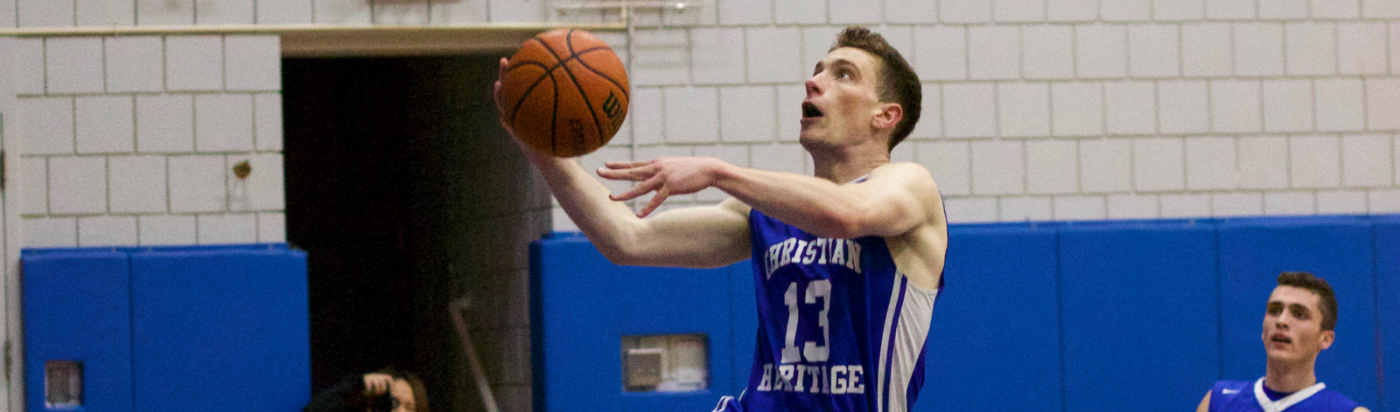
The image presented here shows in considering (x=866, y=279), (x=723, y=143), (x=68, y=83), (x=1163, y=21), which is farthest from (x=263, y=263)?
(x=1163, y=21)

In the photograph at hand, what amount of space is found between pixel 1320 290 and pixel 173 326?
4.29m

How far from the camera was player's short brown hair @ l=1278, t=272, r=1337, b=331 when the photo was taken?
4371 millimetres

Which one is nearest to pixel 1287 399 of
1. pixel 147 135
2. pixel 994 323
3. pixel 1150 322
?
pixel 1150 322

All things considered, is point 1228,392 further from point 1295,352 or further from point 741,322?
point 741,322

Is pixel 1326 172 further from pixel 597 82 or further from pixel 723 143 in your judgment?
pixel 597 82

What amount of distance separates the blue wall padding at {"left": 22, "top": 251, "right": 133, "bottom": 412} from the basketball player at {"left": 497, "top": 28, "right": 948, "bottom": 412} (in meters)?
2.79

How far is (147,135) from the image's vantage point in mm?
4855

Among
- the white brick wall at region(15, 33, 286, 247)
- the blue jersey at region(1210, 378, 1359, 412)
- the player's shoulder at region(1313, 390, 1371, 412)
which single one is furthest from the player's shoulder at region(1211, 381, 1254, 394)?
the white brick wall at region(15, 33, 286, 247)

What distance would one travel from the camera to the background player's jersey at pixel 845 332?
2641 millimetres

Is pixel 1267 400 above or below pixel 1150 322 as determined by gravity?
below

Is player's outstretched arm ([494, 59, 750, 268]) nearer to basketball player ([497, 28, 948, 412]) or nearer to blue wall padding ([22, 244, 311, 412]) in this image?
basketball player ([497, 28, 948, 412])

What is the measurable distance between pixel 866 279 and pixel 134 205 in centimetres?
338

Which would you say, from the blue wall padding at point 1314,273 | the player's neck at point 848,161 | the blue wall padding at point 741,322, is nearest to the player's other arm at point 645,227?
the player's neck at point 848,161

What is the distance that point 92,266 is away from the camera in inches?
189
